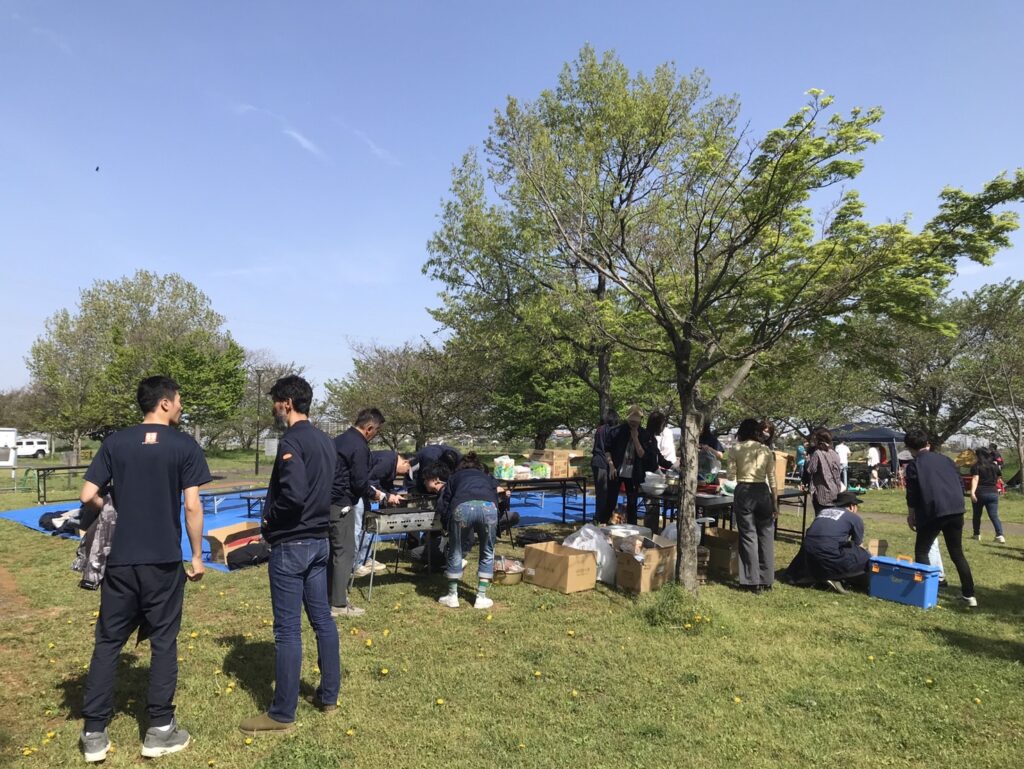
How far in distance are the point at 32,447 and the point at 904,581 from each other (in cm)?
4643

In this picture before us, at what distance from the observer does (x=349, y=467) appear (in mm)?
5195

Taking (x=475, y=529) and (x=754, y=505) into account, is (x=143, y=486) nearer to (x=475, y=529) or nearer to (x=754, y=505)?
(x=475, y=529)

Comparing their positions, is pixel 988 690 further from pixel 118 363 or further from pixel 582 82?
pixel 118 363

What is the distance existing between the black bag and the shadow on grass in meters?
2.89

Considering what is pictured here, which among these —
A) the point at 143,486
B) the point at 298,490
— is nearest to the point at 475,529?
the point at 298,490

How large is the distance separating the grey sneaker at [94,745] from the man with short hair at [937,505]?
22.1ft

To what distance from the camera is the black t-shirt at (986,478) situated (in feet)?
32.1

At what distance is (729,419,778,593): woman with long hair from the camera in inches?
253

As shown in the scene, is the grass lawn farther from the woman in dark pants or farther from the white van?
the white van

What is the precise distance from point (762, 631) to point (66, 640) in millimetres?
5546

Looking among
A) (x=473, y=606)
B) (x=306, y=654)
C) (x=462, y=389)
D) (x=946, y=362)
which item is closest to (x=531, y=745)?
(x=306, y=654)

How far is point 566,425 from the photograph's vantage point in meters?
27.5

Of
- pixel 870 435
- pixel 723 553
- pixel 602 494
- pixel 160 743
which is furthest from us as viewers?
pixel 870 435

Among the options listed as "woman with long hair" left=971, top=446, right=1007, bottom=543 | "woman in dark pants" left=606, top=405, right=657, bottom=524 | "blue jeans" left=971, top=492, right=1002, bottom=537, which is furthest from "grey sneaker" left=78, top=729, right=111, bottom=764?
"blue jeans" left=971, top=492, right=1002, bottom=537
